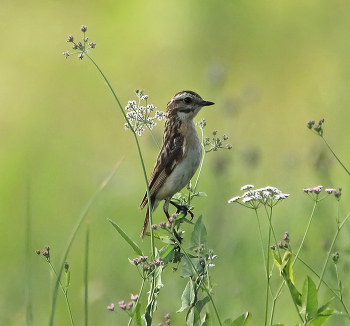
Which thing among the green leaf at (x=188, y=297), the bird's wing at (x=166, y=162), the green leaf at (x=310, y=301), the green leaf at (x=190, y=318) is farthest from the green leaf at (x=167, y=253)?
the bird's wing at (x=166, y=162)

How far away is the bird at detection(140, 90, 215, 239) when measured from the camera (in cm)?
530

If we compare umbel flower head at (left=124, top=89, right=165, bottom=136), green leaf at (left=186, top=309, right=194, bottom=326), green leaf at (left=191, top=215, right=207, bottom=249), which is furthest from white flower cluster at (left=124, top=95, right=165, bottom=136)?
green leaf at (left=186, top=309, right=194, bottom=326)

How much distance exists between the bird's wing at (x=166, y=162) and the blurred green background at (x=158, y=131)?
1.09 meters

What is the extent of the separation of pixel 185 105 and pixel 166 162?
693 mm

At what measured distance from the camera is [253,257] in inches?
316

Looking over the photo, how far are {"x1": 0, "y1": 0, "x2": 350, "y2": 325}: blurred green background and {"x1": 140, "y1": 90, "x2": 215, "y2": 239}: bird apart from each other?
955 mm

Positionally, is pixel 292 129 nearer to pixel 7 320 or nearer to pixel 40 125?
pixel 40 125

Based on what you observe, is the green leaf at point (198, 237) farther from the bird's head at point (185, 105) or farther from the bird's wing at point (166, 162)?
the bird's head at point (185, 105)

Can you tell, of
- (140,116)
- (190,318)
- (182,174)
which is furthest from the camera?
(182,174)

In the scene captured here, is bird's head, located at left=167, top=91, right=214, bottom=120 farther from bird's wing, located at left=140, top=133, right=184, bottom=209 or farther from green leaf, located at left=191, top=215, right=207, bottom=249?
green leaf, located at left=191, top=215, right=207, bottom=249

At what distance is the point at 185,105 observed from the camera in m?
5.95

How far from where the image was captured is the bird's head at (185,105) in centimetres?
591

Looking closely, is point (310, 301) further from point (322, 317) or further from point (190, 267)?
point (190, 267)

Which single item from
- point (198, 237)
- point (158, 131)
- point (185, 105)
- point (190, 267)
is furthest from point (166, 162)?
point (158, 131)
